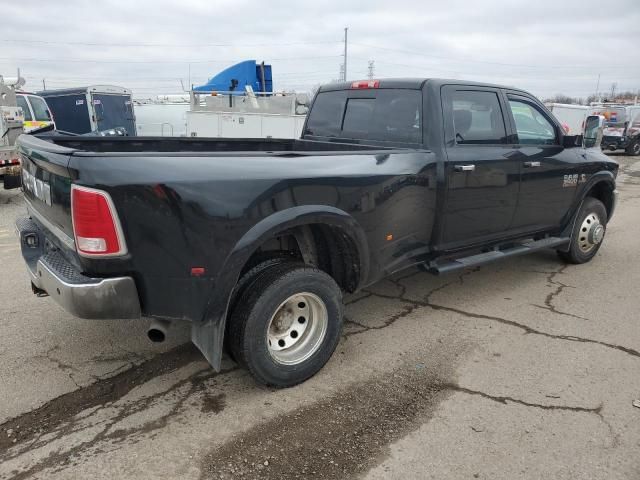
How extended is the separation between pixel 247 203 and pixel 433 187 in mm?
1698

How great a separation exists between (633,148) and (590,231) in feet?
63.2

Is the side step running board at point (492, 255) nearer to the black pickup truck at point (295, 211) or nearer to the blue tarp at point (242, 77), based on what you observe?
the black pickup truck at point (295, 211)

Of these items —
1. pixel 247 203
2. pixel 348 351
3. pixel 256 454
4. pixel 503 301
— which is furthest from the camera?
pixel 503 301

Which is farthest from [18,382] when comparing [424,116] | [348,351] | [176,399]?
[424,116]

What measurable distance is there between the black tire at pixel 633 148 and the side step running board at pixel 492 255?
63.8 ft

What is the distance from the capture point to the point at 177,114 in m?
20.5

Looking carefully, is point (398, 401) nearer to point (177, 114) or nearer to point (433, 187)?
point (433, 187)

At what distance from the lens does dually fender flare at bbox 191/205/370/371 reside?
2.76 m

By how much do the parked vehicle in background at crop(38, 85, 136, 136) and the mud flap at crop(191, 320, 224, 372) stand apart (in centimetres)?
1790

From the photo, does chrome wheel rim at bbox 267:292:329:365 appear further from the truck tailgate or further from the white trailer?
the white trailer

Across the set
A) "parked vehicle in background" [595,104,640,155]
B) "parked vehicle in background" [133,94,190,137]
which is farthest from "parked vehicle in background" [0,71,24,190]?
"parked vehicle in background" [595,104,640,155]

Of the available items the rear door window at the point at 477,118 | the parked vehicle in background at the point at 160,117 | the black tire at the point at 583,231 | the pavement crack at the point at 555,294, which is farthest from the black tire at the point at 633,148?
the rear door window at the point at 477,118

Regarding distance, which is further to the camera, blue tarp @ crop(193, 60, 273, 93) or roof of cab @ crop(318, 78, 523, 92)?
blue tarp @ crop(193, 60, 273, 93)

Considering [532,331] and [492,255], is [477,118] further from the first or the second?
[532,331]
